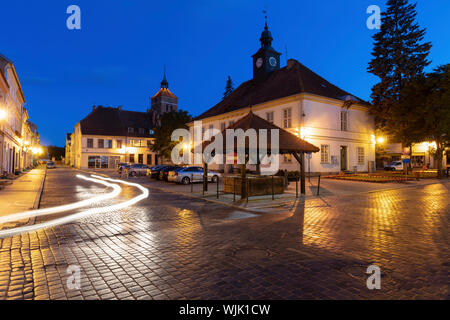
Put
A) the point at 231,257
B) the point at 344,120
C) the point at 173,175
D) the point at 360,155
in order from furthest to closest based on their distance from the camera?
the point at 360,155
the point at 344,120
the point at 173,175
the point at 231,257

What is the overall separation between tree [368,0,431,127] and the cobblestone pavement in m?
29.6

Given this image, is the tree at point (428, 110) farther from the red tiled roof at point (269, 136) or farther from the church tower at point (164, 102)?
the church tower at point (164, 102)

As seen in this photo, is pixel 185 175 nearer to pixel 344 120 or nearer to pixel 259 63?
pixel 344 120

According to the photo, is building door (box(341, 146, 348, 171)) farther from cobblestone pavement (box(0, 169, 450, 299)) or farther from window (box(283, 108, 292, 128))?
cobblestone pavement (box(0, 169, 450, 299))

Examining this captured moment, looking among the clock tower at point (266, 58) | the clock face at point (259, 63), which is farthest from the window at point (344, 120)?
the clock face at point (259, 63)

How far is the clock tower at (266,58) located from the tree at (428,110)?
16.2 m

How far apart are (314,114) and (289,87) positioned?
4.29m

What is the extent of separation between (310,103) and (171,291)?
88.9ft

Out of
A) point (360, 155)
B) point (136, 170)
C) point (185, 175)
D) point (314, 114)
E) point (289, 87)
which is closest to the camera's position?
point (185, 175)

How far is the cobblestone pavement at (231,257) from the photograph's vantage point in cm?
389

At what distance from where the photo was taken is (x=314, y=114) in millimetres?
28422

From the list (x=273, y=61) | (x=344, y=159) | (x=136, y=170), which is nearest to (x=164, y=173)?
(x=136, y=170)
